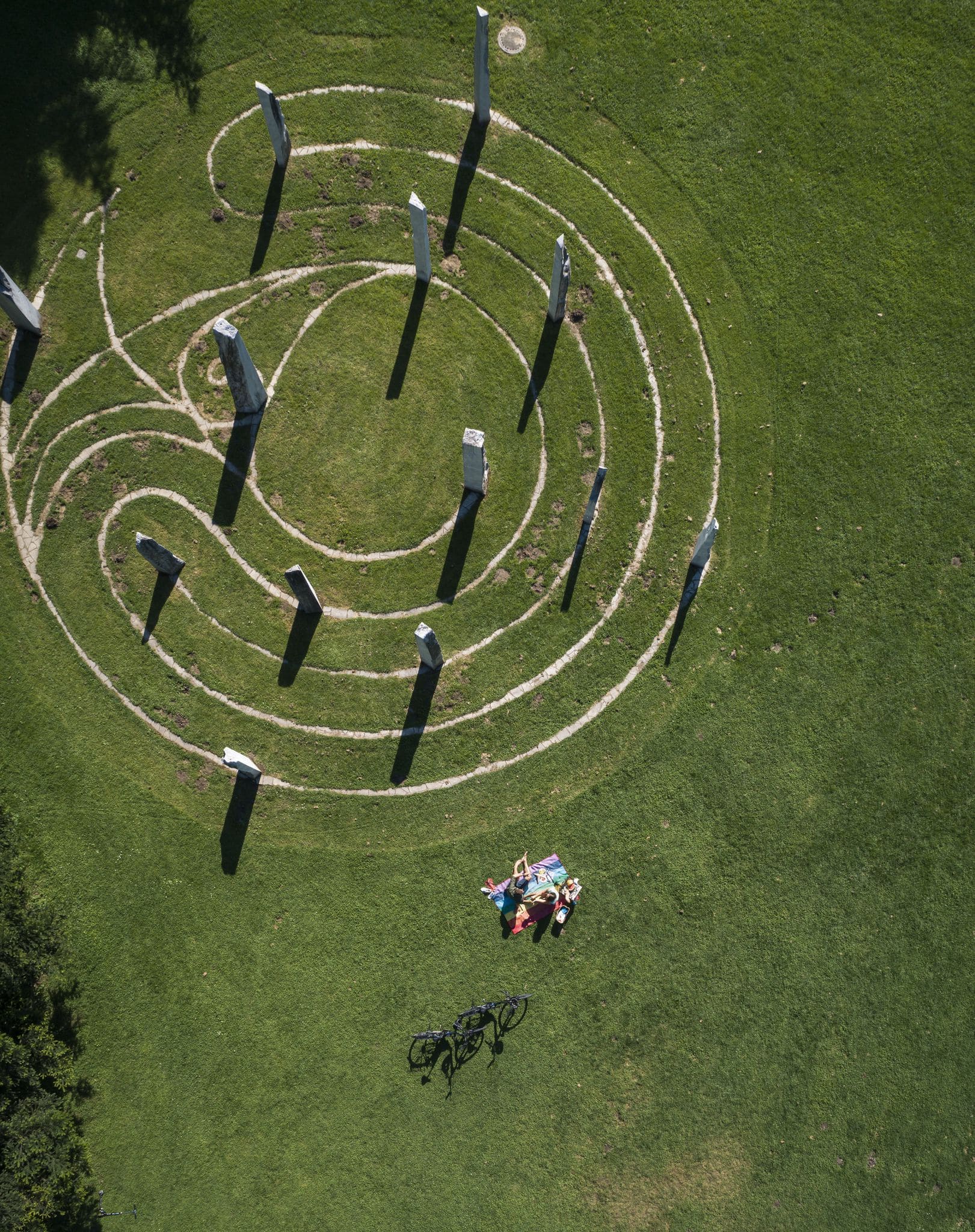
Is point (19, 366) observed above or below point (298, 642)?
above

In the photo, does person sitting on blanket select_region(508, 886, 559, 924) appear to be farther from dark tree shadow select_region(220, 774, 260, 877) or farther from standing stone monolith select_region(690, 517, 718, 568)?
standing stone monolith select_region(690, 517, 718, 568)

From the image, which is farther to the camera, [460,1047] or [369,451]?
[369,451]

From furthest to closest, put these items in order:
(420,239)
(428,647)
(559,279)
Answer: (559,279), (420,239), (428,647)

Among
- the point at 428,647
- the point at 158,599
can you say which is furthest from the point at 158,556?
the point at 428,647

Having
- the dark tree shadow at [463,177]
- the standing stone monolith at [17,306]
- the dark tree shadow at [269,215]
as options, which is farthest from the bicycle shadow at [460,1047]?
the standing stone monolith at [17,306]

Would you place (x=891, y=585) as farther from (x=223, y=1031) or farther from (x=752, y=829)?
(x=223, y=1031)

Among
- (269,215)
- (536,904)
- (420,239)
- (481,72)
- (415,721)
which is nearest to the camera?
(420,239)

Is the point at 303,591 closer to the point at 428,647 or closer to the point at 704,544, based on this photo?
the point at 428,647
